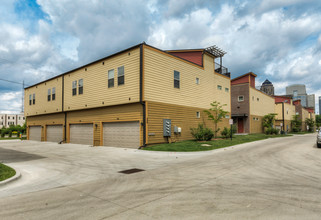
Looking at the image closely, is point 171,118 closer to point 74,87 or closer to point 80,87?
→ point 80,87

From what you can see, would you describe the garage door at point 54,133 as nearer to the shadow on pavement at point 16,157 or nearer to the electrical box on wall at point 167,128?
the shadow on pavement at point 16,157

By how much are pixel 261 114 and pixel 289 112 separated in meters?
19.3

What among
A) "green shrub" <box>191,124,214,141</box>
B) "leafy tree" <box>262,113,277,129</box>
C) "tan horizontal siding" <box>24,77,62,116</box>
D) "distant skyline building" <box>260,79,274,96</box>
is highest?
"distant skyline building" <box>260,79,274,96</box>

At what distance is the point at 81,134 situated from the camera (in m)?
23.3

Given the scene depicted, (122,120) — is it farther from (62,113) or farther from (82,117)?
(62,113)

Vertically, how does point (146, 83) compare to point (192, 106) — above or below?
above

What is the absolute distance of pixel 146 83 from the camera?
1703 cm

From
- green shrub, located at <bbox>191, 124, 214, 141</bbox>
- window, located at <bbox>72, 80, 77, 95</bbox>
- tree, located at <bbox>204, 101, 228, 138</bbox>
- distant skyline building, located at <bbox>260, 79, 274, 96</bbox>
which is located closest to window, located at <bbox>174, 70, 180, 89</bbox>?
green shrub, located at <bbox>191, 124, 214, 141</bbox>

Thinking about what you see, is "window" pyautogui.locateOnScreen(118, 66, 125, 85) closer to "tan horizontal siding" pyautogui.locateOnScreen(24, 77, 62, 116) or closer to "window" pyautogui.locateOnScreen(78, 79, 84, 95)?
"window" pyautogui.locateOnScreen(78, 79, 84, 95)

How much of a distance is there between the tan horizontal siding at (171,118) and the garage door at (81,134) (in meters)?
7.93

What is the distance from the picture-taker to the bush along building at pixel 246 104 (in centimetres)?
3515

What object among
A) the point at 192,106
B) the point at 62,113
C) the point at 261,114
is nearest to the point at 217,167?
the point at 192,106

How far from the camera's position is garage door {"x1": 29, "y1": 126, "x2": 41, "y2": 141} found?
3201 centimetres

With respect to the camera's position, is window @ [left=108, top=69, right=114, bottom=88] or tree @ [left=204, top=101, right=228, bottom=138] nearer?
window @ [left=108, top=69, right=114, bottom=88]
